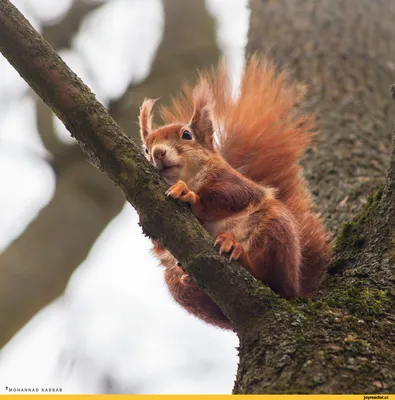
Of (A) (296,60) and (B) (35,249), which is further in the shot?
(A) (296,60)

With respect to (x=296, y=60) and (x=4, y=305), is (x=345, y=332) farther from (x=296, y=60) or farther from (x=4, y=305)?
(x=296, y=60)

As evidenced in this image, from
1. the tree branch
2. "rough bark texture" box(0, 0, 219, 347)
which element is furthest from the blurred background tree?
the tree branch

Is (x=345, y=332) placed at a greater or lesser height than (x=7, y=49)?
lesser

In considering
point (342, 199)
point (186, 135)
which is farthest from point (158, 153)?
point (342, 199)

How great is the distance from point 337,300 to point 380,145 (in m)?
1.16

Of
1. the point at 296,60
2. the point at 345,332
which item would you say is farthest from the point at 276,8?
the point at 345,332

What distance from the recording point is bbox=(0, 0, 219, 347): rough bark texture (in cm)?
221

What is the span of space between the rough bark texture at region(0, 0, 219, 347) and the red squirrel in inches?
18.3

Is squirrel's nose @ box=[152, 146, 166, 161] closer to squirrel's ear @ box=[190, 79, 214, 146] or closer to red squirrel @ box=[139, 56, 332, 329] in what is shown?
red squirrel @ box=[139, 56, 332, 329]

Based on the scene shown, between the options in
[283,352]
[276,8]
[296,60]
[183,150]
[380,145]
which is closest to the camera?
[283,352]

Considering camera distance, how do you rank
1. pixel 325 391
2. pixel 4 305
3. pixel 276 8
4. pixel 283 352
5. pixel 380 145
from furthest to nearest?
pixel 276 8 → pixel 380 145 → pixel 4 305 → pixel 283 352 → pixel 325 391

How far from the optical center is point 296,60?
2748mm

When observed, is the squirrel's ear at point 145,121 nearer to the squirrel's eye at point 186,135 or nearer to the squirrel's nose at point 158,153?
the squirrel's eye at point 186,135

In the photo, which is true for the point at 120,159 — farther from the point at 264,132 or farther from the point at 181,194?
the point at 264,132
